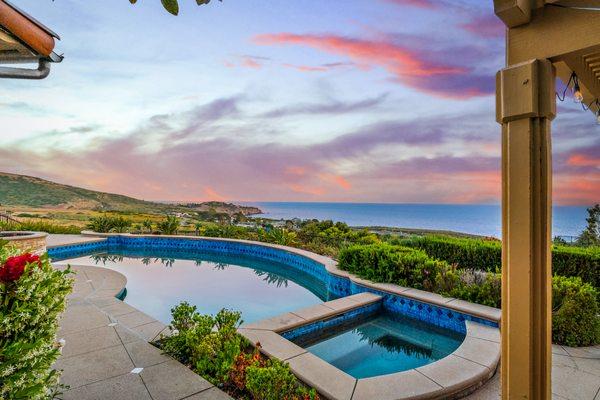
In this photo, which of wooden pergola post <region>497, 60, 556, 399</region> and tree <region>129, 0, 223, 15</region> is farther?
wooden pergola post <region>497, 60, 556, 399</region>

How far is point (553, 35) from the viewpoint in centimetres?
169

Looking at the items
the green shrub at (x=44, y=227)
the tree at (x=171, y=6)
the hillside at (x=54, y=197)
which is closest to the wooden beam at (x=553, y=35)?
the tree at (x=171, y=6)

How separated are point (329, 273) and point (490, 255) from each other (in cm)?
427

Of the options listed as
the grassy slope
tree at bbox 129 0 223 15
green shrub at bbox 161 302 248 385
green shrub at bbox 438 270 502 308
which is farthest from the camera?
the grassy slope

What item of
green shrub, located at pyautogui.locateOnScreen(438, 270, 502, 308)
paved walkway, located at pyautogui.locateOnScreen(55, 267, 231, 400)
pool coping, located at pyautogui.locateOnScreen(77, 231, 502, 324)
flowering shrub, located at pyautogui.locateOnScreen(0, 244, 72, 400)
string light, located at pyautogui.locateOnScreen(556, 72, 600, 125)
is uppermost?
string light, located at pyautogui.locateOnScreen(556, 72, 600, 125)

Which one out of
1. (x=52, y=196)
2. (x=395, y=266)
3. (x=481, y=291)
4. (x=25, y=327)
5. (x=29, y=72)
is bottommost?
(x=481, y=291)

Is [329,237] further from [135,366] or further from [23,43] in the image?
[23,43]

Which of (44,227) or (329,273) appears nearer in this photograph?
(329,273)

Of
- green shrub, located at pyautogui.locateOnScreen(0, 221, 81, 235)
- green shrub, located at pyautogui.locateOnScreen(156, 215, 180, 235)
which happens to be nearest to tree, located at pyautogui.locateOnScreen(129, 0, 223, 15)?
green shrub, located at pyautogui.locateOnScreen(156, 215, 180, 235)

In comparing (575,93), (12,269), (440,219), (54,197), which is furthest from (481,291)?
(440,219)

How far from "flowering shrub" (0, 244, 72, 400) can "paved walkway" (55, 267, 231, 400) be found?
953 millimetres

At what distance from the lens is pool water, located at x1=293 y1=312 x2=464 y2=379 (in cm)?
439

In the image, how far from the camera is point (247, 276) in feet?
31.8

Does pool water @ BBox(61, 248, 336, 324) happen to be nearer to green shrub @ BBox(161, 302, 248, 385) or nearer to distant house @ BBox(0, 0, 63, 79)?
green shrub @ BBox(161, 302, 248, 385)
